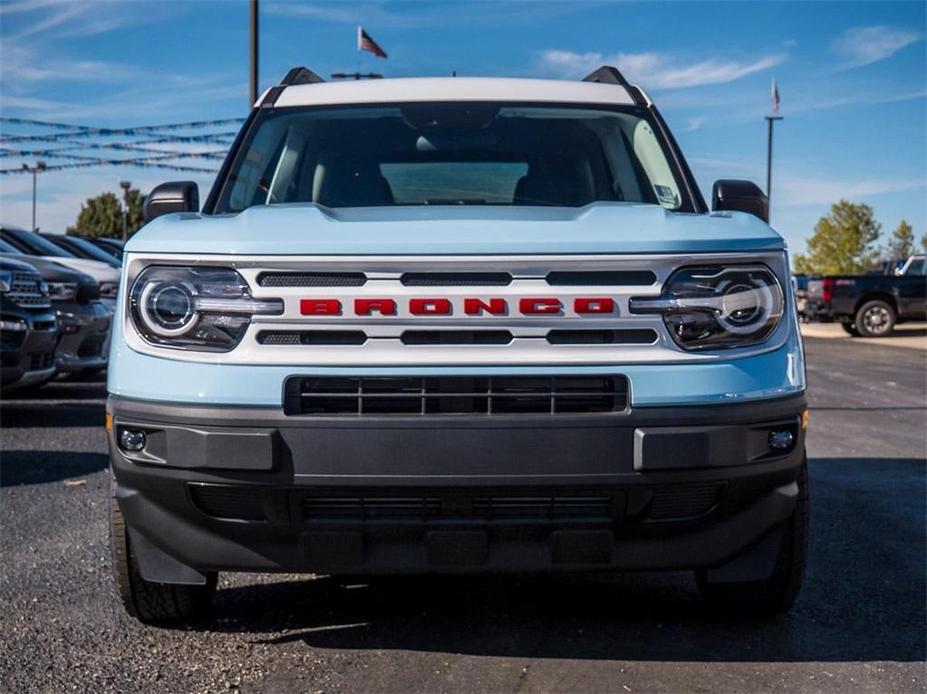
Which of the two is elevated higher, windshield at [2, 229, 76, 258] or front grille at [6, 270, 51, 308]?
windshield at [2, 229, 76, 258]

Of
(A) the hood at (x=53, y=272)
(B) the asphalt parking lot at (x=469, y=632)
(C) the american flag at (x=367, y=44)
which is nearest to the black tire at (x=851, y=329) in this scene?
(C) the american flag at (x=367, y=44)

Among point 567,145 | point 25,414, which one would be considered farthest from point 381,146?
point 25,414

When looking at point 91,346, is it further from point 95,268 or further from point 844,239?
point 844,239

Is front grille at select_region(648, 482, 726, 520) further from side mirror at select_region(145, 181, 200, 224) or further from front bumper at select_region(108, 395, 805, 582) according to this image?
side mirror at select_region(145, 181, 200, 224)

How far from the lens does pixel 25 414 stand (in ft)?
35.5

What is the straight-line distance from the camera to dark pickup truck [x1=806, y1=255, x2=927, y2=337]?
27.9 metres

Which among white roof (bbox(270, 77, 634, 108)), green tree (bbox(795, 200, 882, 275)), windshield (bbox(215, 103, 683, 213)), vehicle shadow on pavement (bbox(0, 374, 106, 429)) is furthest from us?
green tree (bbox(795, 200, 882, 275))

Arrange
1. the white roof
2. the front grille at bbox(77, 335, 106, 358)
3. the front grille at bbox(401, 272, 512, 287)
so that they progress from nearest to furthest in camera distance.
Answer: the front grille at bbox(401, 272, 512, 287), the white roof, the front grille at bbox(77, 335, 106, 358)

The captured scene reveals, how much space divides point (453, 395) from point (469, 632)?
1.06m

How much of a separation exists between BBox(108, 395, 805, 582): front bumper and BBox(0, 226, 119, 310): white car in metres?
10.8

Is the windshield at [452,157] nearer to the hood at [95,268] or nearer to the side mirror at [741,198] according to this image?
the side mirror at [741,198]

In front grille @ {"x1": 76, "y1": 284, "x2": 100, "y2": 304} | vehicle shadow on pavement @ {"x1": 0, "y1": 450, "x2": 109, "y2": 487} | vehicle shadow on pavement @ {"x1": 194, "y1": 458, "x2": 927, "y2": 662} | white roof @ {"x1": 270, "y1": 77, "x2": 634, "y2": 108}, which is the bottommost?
vehicle shadow on pavement @ {"x1": 0, "y1": 450, "x2": 109, "y2": 487}

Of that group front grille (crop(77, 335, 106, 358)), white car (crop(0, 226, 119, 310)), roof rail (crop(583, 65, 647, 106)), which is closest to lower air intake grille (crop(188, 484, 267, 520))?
roof rail (crop(583, 65, 647, 106))

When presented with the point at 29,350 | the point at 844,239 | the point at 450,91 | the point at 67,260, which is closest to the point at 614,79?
the point at 450,91
